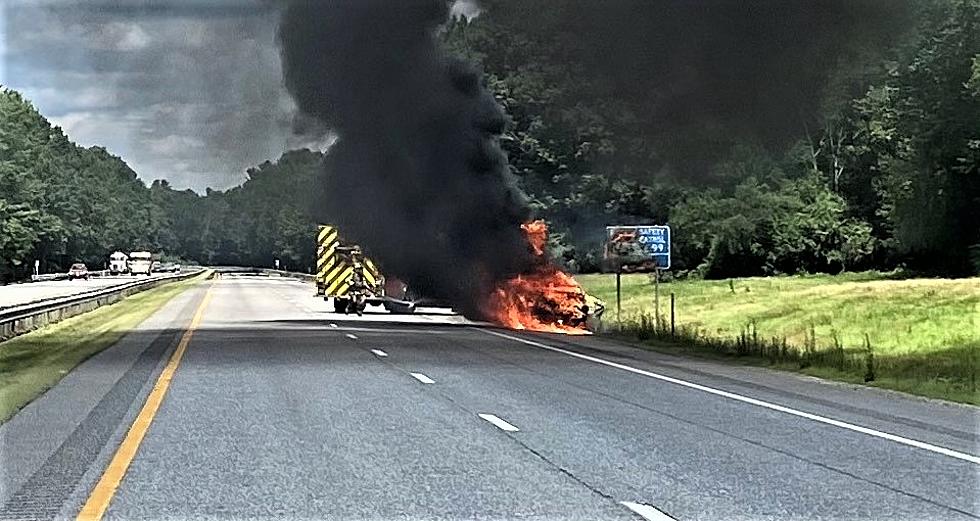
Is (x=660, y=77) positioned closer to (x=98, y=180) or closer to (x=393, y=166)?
(x=393, y=166)

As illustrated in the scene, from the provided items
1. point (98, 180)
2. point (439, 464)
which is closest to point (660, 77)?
point (439, 464)

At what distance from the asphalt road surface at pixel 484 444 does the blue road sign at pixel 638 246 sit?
12.9m

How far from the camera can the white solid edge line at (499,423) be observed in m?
14.8

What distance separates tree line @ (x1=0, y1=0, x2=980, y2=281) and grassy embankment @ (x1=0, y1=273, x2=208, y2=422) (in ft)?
26.9

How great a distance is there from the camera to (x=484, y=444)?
13.6 meters

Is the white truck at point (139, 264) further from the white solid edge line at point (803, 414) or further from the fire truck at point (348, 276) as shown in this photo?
the white solid edge line at point (803, 414)

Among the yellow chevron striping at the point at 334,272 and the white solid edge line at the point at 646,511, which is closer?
the white solid edge line at the point at 646,511

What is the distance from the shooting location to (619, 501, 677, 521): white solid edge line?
9570mm

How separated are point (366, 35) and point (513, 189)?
724cm

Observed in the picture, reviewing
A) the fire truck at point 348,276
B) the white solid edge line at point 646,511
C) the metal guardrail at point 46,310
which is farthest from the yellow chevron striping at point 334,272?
the white solid edge line at point 646,511

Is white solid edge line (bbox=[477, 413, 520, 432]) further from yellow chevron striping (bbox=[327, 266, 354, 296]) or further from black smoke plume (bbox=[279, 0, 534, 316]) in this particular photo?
yellow chevron striping (bbox=[327, 266, 354, 296])

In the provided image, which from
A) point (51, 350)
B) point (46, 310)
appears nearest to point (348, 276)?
point (46, 310)

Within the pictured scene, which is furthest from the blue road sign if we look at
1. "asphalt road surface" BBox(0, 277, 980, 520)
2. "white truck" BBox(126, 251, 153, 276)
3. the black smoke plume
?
"white truck" BBox(126, 251, 153, 276)

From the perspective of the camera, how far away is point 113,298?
192 feet
